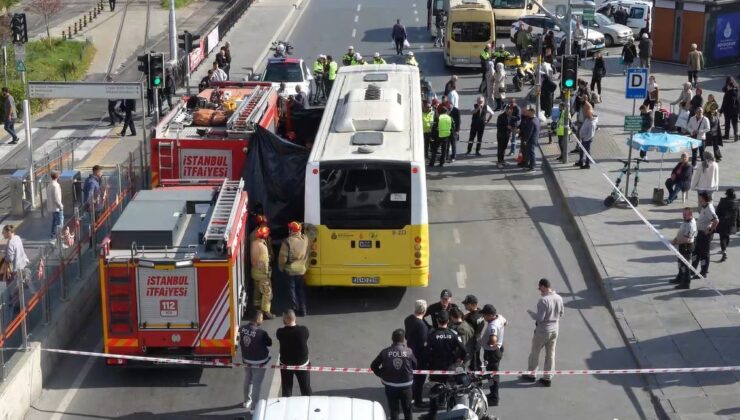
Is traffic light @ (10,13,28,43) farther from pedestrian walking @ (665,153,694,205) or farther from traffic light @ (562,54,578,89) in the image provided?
pedestrian walking @ (665,153,694,205)

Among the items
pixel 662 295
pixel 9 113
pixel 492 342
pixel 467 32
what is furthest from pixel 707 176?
pixel 9 113

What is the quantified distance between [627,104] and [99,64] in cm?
2311

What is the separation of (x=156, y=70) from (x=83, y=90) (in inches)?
138

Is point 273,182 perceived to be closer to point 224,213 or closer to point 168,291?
point 224,213

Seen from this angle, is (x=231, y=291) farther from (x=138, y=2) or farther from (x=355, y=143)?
(x=138, y=2)

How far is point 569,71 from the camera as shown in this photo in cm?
2778

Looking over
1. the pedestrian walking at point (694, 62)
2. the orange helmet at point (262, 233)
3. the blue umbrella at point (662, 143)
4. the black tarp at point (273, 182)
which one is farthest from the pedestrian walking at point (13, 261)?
the pedestrian walking at point (694, 62)

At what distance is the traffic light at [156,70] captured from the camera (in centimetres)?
2908

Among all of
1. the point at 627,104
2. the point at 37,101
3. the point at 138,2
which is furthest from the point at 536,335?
the point at 138,2

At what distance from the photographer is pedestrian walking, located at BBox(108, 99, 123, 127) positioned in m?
34.0

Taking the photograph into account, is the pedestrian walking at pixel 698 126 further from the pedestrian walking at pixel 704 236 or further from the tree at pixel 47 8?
the tree at pixel 47 8

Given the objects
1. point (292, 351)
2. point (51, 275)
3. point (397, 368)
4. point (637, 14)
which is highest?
point (637, 14)

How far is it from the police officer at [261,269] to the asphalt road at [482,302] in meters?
0.45

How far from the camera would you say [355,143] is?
64.0ft
